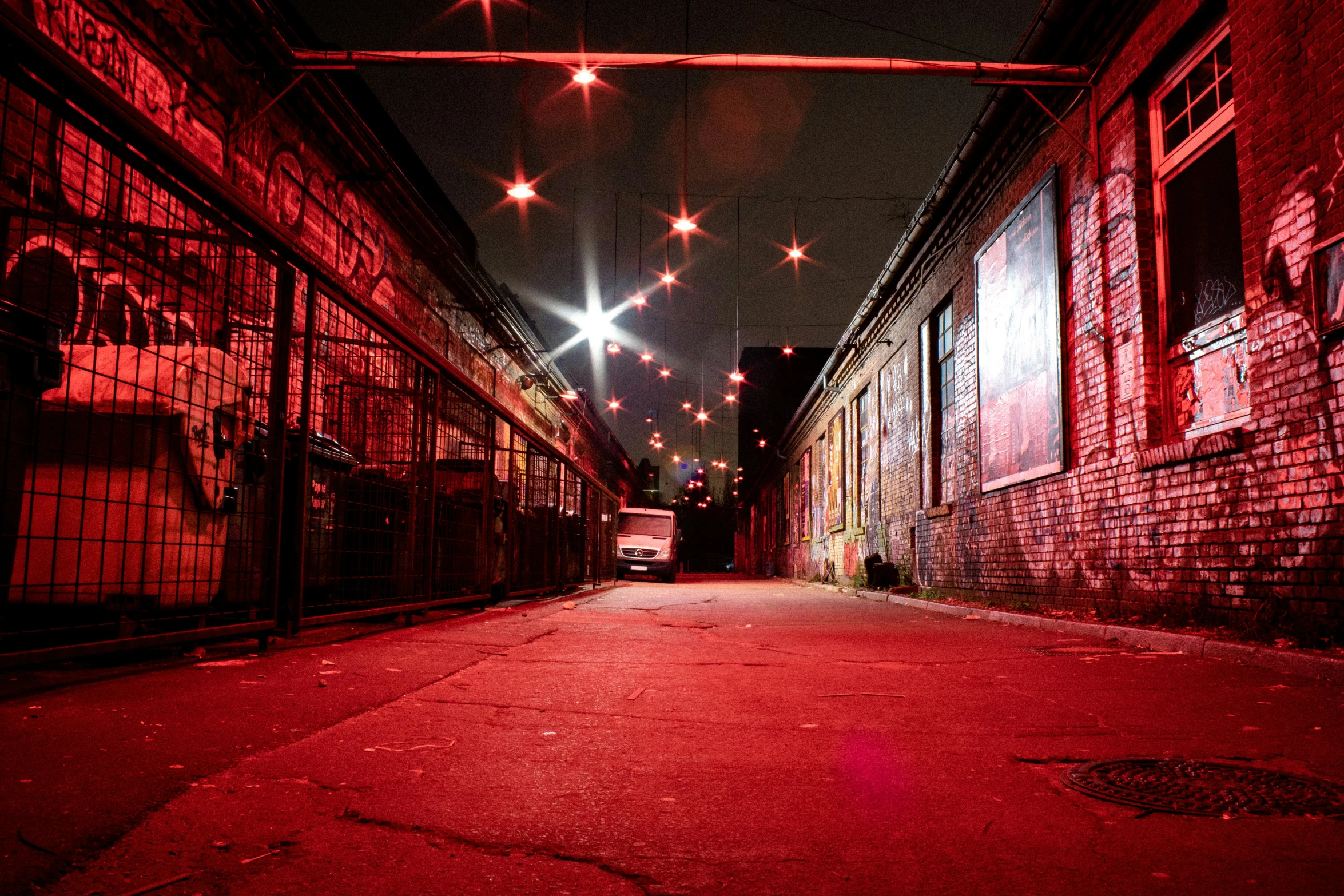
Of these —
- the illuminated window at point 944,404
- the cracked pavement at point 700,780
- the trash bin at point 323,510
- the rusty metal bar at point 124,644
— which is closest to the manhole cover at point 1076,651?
the cracked pavement at point 700,780

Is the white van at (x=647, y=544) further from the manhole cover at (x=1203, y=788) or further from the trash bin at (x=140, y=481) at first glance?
the manhole cover at (x=1203, y=788)

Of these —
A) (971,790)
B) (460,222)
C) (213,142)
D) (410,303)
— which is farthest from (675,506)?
(971,790)

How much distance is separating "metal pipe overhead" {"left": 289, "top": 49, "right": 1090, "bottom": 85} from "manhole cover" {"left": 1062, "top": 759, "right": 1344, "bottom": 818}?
26.9 feet

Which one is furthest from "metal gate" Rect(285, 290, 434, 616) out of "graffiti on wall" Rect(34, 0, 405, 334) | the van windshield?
the van windshield

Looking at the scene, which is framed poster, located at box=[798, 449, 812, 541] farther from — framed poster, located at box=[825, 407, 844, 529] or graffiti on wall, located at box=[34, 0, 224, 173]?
graffiti on wall, located at box=[34, 0, 224, 173]

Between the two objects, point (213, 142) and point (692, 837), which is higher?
point (213, 142)

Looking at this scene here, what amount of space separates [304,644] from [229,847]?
3490 millimetres

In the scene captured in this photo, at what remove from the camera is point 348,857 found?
1835 mm

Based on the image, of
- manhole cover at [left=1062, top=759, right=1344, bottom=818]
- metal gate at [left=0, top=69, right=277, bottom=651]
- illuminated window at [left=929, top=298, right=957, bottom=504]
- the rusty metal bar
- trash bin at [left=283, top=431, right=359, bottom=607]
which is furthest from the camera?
illuminated window at [left=929, top=298, right=957, bottom=504]

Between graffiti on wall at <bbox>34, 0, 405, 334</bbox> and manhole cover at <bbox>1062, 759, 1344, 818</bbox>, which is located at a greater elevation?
graffiti on wall at <bbox>34, 0, 405, 334</bbox>

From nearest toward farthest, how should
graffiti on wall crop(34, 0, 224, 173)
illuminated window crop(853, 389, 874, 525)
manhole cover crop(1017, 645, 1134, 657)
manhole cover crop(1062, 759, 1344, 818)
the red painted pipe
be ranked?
manhole cover crop(1062, 759, 1344, 818) → manhole cover crop(1017, 645, 1134, 657) → graffiti on wall crop(34, 0, 224, 173) → the red painted pipe → illuminated window crop(853, 389, 874, 525)

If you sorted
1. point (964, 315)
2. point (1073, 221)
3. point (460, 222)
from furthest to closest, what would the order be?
1. point (460, 222)
2. point (964, 315)
3. point (1073, 221)

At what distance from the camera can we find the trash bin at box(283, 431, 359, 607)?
209 inches

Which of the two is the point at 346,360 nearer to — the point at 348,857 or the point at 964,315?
the point at 348,857
